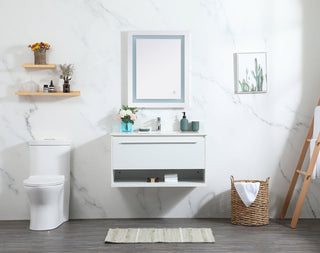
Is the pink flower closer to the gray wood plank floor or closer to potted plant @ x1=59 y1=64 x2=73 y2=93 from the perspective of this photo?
potted plant @ x1=59 y1=64 x2=73 y2=93

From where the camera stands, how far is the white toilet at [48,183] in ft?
10.7

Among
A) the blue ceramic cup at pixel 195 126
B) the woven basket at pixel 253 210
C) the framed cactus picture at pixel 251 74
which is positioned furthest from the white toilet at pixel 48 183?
the framed cactus picture at pixel 251 74

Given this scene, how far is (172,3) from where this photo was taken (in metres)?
3.74

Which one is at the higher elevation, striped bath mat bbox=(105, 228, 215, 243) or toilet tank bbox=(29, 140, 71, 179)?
toilet tank bbox=(29, 140, 71, 179)

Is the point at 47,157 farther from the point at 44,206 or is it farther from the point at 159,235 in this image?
the point at 159,235

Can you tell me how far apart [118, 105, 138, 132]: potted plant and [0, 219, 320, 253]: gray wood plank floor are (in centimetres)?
95

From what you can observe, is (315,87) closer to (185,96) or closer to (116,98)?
(185,96)

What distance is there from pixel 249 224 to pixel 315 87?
1.60 m

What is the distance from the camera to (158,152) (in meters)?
3.39

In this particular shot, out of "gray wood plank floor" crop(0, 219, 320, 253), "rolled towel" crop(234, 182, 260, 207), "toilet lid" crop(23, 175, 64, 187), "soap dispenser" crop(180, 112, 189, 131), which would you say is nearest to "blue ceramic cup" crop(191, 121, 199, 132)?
"soap dispenser" crop(180, 112, 189, 131)

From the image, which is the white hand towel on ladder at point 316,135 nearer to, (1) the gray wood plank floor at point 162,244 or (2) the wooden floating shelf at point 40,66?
(1) the gray wood plank floor at point 162,244

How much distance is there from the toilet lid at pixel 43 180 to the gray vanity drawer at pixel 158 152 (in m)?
0.54

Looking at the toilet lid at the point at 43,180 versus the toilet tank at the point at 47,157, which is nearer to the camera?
the toilet lid at the point at 43,180

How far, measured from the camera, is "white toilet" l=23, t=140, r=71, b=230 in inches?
129
